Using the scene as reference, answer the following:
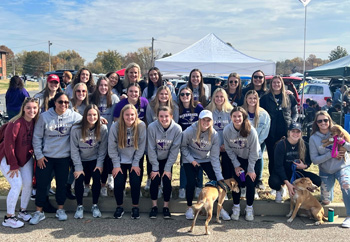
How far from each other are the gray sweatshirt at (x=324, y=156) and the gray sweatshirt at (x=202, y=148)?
59.0 inches

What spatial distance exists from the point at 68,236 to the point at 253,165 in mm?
2715

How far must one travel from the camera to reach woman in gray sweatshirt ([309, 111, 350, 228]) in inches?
179

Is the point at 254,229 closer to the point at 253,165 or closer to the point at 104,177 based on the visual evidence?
the point at 253,165

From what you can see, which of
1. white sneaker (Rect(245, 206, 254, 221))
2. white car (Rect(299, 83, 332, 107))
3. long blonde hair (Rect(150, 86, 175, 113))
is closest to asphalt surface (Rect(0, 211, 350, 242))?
white sneaker (Rect(245, 206, 254, 221))

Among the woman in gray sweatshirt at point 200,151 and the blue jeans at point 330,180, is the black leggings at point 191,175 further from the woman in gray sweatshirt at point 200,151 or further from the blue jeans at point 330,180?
the blue jeans at point 330,180

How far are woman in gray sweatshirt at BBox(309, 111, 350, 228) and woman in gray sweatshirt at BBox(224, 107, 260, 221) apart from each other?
96 cm

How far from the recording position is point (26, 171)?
428cm

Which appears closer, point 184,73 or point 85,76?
point 85,76

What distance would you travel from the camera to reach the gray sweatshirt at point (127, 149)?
4402 mm

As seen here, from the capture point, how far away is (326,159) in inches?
180

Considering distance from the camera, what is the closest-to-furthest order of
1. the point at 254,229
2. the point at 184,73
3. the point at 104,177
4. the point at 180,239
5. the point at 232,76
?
the point at 180,239 → the point at 254,229 → the point at 104,177 → the point at 232,76 → the point at 184,73

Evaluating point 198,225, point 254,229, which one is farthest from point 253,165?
point 198,225

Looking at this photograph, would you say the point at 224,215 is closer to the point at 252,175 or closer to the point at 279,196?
the point at 252,175

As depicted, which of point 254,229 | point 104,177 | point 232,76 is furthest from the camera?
point 232,76
